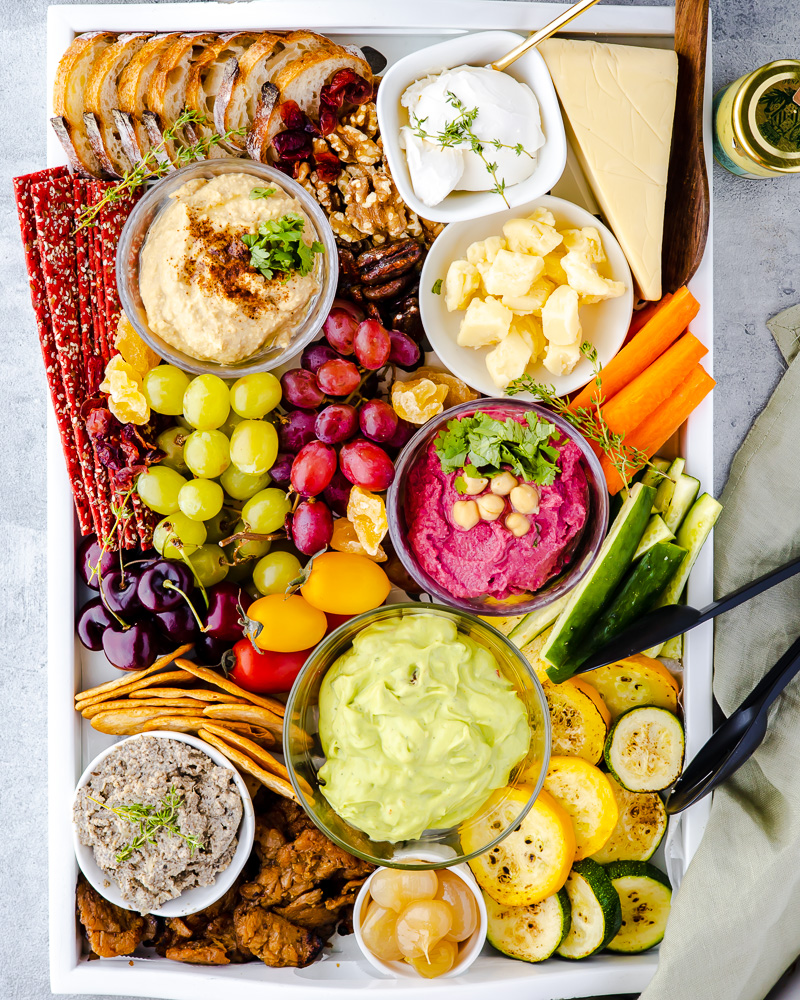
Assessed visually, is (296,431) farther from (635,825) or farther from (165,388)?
(635,825)

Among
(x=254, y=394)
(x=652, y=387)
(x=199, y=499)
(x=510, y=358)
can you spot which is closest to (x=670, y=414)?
(x=652, y=387)

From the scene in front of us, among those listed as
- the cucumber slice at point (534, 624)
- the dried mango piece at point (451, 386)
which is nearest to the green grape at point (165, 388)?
the dried mango piece at point (451, 386)

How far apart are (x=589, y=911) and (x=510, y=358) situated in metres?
1.06

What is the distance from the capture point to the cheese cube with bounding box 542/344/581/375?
4.37 ft

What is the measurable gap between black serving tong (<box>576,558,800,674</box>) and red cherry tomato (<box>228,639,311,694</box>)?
54cm

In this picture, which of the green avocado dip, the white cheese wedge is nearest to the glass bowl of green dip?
the green avocado dip

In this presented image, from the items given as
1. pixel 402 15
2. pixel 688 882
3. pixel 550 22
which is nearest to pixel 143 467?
pixel 402 15

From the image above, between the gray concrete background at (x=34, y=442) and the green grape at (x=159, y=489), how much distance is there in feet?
1.35

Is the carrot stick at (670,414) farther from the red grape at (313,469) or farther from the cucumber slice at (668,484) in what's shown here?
the red grape at (313,469)

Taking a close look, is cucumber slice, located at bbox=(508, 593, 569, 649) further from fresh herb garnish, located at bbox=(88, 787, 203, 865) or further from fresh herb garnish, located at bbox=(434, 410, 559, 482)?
fresh herb garnish, located at bbox=(88, 787, 203, 865)

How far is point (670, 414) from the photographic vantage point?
143cm

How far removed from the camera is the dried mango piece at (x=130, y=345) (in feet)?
4.45

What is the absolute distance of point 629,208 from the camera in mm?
1358

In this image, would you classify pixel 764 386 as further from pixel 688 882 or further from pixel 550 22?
pixel 688 882
